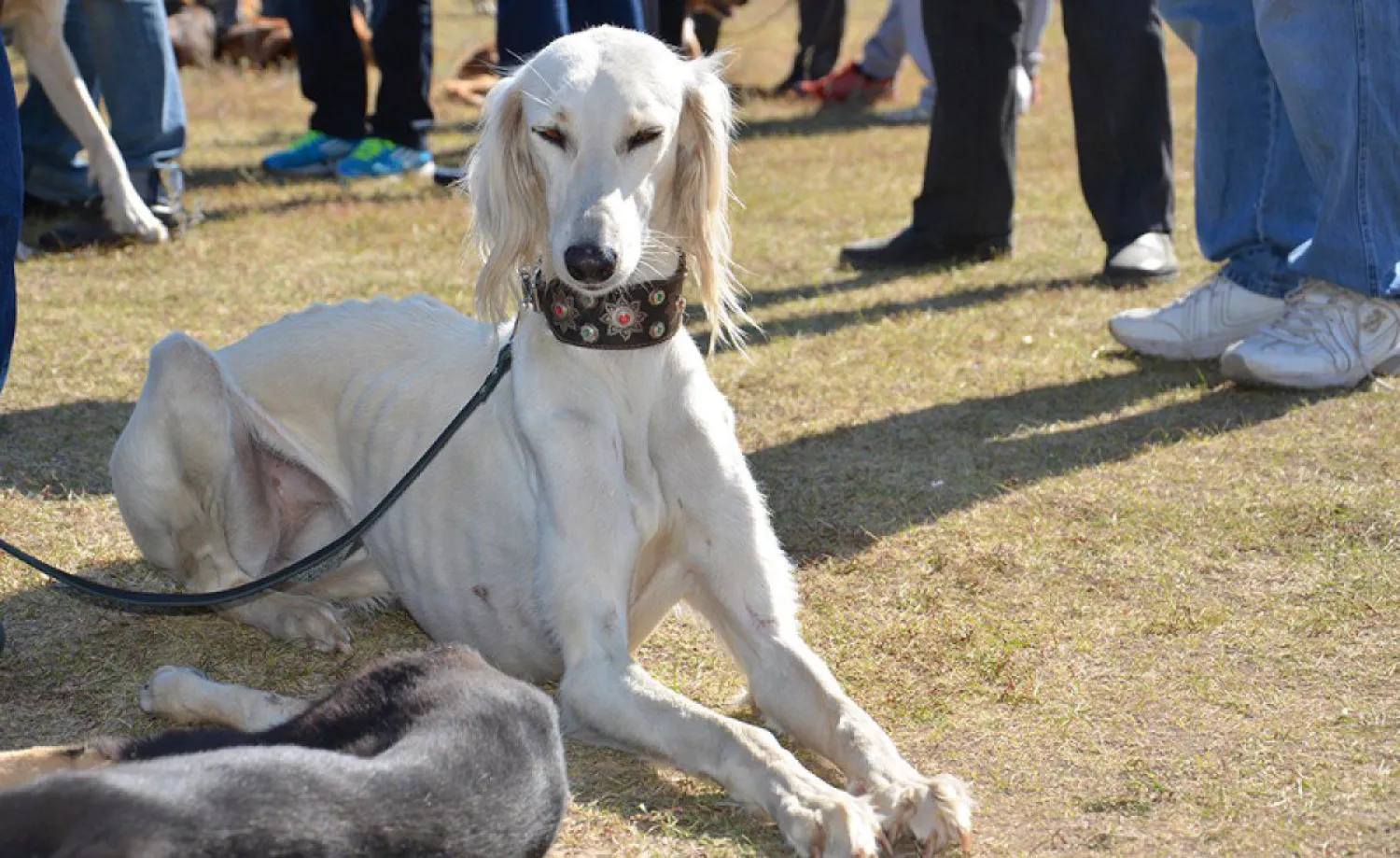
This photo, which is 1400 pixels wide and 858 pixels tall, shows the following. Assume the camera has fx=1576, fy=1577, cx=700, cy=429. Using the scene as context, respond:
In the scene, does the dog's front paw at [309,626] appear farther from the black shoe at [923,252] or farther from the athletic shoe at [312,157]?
the athletic shoe at [312,157]

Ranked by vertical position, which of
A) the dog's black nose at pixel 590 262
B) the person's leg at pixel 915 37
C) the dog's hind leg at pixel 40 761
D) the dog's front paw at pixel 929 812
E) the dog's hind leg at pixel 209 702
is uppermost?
the dog's black nose at pixel 590 262

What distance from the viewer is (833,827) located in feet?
8.14

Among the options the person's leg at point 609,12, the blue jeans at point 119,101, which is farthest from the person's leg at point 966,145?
the blue jeans at point 119,101

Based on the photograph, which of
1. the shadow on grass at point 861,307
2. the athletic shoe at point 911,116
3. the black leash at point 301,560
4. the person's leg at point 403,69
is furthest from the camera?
the athletic shoe at point 911,116

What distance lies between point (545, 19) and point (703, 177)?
2.75 m

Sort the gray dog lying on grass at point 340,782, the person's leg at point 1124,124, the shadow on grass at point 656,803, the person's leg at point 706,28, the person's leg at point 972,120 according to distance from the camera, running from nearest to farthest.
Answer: the gray dog lying on grass at point 340,782 < the shadow on grass at point 656,803 < the person's leg at point 1124,124 < the person's leg at point 972,120 < the person's leg at point 706,28

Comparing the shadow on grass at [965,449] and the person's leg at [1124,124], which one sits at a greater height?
the person's leg at [1124,124]

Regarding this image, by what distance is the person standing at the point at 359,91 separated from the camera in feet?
27.7

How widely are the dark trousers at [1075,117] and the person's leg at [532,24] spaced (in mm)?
1845

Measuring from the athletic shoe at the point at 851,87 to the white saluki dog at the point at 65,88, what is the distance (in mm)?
6317

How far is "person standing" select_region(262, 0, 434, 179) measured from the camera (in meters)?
8.45

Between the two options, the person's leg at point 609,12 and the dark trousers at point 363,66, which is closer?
the person's leg at point 609,12

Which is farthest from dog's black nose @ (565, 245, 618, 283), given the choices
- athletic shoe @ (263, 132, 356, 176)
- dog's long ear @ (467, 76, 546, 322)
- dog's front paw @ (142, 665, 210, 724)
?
athletic shoe @ (263, 132, 356, 176)

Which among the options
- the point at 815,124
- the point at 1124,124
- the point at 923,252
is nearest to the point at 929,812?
the point at 1124,124
